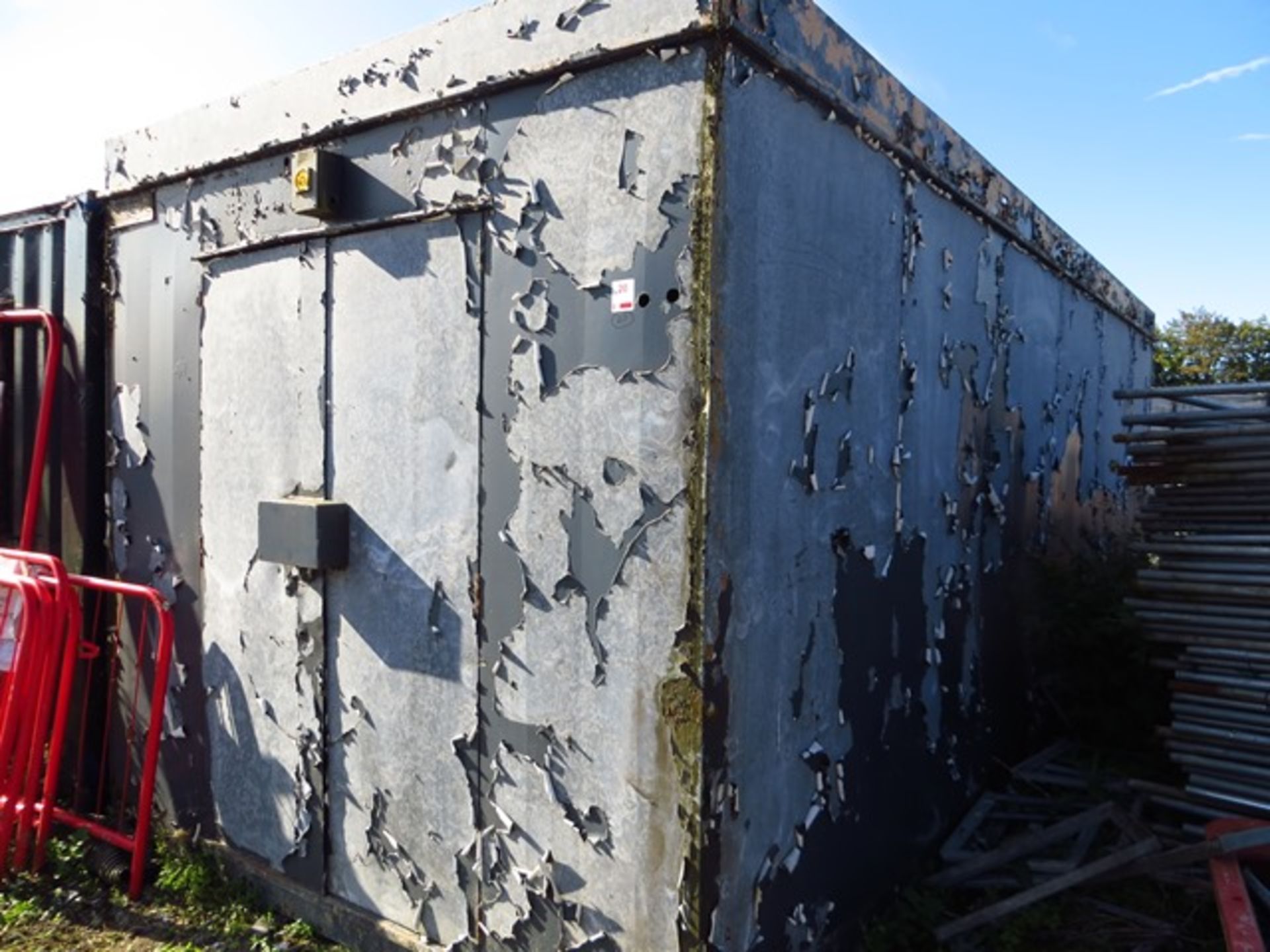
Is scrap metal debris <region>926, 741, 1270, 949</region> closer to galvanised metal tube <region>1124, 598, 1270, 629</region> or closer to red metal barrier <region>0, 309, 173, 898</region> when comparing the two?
galvanised metal tube <region>1124, 598, 1270, 629</region>

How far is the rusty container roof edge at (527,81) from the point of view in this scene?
2.22m

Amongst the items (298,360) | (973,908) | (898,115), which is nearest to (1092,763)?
(973,908)

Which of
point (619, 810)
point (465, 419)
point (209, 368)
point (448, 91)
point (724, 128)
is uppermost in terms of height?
point (448, 91)

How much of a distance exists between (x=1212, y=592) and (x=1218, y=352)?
22834 millimetres

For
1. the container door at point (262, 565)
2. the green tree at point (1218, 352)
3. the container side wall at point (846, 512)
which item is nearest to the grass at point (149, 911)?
the container door at point (262, 565)

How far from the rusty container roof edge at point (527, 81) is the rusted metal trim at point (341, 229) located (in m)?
0.31

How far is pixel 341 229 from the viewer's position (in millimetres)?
2842

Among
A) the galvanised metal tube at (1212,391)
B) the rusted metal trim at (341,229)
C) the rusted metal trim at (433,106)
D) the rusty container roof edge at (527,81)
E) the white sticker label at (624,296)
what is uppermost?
the rusty container roof edge at (527,81)

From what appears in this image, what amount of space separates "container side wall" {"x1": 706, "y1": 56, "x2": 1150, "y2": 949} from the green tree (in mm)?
20878

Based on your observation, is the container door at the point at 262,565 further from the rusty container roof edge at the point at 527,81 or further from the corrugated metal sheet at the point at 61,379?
the corrugated metal sheet at the point at 61,379

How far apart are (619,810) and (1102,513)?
5.28m

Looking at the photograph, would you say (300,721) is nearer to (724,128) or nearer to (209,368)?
(209,368)

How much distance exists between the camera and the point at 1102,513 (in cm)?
626

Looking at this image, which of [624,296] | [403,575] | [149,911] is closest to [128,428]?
[403,575]
